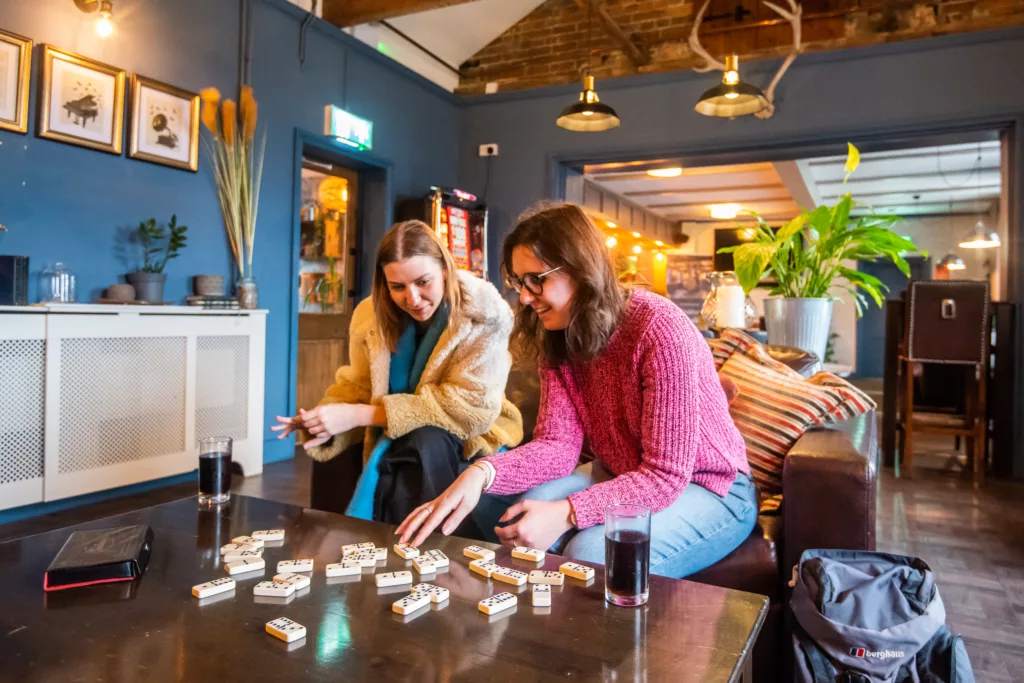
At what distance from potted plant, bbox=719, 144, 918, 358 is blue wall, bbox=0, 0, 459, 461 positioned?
268cm

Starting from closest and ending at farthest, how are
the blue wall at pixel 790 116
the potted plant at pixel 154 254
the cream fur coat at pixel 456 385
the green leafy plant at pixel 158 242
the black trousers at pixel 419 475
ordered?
the black trousers at pixel 419 475 < the cream fur coat at pixel 456 385 < the potted plant at pixel 154 254 < the green leafy plant at pixel 158 242 < the blue wall at pixel 790 116

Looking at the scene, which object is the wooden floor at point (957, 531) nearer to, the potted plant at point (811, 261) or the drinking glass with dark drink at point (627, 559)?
the potted plant at point (811, 261)

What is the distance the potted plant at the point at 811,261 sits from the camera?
2947mm

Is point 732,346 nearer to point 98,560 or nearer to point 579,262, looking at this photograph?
point 579,262

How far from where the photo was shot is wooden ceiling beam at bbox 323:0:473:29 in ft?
14.4

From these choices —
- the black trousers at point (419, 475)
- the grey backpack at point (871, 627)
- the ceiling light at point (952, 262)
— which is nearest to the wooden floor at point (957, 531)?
the grey backpack at point (871, 627)

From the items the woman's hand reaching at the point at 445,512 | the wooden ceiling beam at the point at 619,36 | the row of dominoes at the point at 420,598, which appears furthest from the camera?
the wooden ceiling beam at the point at 619,36

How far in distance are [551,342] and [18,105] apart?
275cm

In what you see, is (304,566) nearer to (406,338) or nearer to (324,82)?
(406,338)

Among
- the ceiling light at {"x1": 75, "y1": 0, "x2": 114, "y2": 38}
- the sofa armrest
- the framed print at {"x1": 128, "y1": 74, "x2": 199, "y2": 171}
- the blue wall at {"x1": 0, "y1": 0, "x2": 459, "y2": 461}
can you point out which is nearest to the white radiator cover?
the blue wall at {"x1": 0, "y1": 0, "x2": 459, "y2": 461}

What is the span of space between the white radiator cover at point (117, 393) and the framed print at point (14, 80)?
32.7 inches

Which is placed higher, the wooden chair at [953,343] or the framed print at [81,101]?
the framed print at [81,101]

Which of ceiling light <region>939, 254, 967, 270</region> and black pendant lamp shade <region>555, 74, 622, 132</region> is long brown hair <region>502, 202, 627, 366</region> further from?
ceiling light <region>939, 254, 967, 270</region>

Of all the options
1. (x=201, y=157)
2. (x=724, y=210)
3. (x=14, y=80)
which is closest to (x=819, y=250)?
(x=201, y=157)
